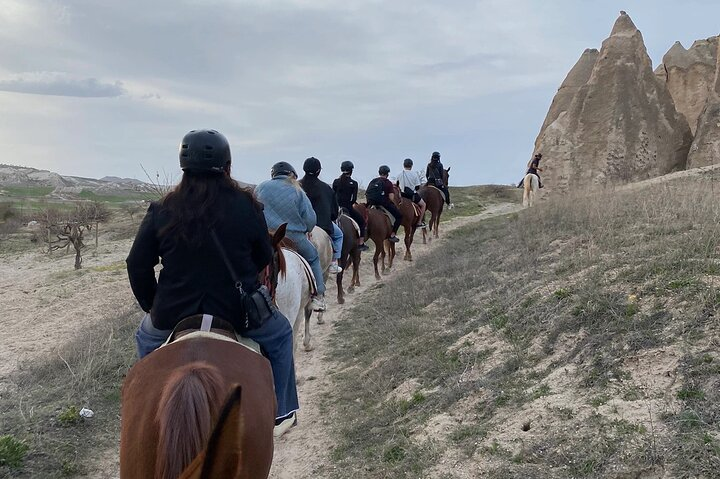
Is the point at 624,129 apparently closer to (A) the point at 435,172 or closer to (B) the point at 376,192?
(A) the point at 435,172

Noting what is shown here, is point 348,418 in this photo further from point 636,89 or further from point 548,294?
point 636,89

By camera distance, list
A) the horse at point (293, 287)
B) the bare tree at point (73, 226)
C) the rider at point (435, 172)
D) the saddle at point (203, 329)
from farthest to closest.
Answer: the bare tree at point (73, 226), the rider at point (435, 172), the horse at point (293, 287), the saddle at point (203, 329)

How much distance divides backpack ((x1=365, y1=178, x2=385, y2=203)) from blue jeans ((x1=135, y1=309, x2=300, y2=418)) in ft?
33.4

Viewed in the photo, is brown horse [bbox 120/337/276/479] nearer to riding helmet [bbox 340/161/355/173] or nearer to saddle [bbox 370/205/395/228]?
riding helmet [bbox 340/161/355/173]

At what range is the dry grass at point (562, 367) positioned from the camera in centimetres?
376

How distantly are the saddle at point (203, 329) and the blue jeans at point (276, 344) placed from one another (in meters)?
0.28

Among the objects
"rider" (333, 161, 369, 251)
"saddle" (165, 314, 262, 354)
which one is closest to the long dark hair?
"saddle" (165, 314, 262, 354)

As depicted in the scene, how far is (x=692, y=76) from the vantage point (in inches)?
1016

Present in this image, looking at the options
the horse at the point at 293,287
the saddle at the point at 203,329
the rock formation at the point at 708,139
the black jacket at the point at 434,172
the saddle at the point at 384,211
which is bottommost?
the horse at the point at 293,287

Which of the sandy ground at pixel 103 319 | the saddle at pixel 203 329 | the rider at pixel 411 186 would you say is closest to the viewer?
the saddle at pixel 203 329

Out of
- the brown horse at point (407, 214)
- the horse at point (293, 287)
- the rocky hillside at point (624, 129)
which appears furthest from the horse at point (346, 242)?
the rocky hillside at point (624, 129)

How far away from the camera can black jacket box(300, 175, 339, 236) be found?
907 centimetres

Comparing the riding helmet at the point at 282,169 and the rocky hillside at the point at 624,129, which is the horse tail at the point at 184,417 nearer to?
the riding helmet at the point at 282,169

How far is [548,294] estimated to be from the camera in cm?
647
